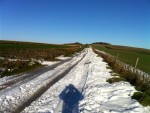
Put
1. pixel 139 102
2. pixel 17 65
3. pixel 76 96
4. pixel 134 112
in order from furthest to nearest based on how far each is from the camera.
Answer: pixel 17 65
pixel 76 96
pixel 139 102
pixel 134 112

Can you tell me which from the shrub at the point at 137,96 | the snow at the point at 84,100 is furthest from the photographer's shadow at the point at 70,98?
the shrub at the point at 137,96

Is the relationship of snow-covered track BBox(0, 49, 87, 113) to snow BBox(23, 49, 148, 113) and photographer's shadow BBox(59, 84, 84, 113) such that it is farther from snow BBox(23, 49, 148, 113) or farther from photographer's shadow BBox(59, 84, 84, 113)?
A: photographer's shadow BBox(59, 84, 84, 113)

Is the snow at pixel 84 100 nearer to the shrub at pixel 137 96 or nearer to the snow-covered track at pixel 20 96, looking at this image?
the snow-covered track at pixel 20 96

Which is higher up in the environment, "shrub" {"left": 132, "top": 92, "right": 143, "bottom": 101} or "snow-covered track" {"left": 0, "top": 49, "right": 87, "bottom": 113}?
"shrub" {"left": 132, "top": 92, "right": 143, "bottom": 101}

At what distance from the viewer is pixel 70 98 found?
11969mm

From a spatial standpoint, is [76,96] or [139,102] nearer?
[139,102]

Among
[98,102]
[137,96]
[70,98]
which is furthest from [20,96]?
[137,96]

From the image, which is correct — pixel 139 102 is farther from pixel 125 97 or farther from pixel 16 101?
pixel 16 101

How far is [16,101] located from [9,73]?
9461 millimetres

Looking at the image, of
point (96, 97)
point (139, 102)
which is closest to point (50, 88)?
point (96, 97)

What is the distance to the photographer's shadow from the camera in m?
9.91

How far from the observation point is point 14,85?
14648 millimetres

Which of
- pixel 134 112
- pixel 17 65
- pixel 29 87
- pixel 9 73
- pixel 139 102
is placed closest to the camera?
pixel 134 112

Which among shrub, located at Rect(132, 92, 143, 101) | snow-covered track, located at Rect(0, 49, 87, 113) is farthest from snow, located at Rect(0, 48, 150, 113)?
shrub, located at Rect(132, 92, 143, 101)
